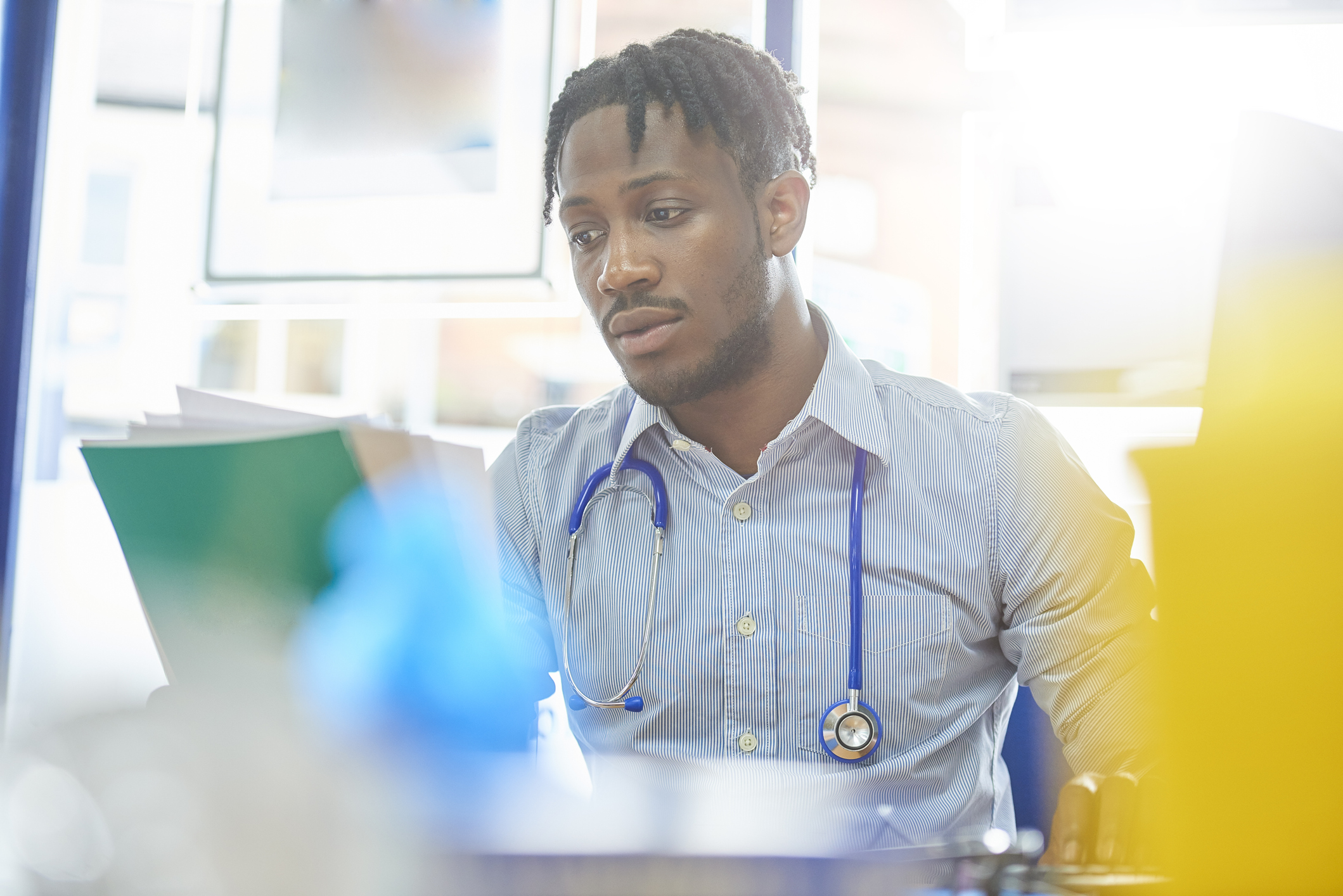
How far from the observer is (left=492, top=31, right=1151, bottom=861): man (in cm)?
101

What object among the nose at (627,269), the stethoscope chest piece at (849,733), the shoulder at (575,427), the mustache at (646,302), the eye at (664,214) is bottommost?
the stethoscope chest piece at (849,733)

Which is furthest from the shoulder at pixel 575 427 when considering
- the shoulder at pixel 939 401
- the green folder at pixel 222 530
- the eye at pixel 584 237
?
the green folder at pixel 222 530

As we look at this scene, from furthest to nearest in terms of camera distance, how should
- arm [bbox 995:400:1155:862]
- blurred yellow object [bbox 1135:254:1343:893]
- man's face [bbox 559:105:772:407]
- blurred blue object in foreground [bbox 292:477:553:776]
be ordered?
man's face [bbox 559:105:772:407] → arm [bbox 995:400:1155:862] → blurred blue object in foreground [bbox 292:477:553:776] → blurred yellow object [bbox 1135:254:1343:893]

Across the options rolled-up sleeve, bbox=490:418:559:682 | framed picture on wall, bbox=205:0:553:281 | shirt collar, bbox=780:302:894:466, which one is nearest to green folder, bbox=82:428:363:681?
rolled-up sleeve, bbox=490:418:559:682

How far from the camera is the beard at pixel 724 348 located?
106cm

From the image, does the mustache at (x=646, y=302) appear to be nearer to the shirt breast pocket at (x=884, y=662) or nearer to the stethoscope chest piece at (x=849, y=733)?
the shirt breast pocket at (x=884, y=662)

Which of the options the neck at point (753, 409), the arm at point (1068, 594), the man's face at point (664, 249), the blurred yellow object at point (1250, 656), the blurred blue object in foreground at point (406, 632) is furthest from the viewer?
the neck at point (753, 409)

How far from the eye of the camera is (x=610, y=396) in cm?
126

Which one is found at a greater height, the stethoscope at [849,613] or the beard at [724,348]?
the beard at [724,348]

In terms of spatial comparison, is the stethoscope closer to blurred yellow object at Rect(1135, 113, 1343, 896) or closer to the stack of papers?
the stack of papers

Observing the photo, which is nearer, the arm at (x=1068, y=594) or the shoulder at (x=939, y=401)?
the arm at (x=1068, y=594)

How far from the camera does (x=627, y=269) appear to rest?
1.03 meters

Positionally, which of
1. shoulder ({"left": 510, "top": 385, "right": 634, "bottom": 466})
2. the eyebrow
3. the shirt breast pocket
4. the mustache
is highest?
the eyebrow

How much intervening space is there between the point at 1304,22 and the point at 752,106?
106cm
